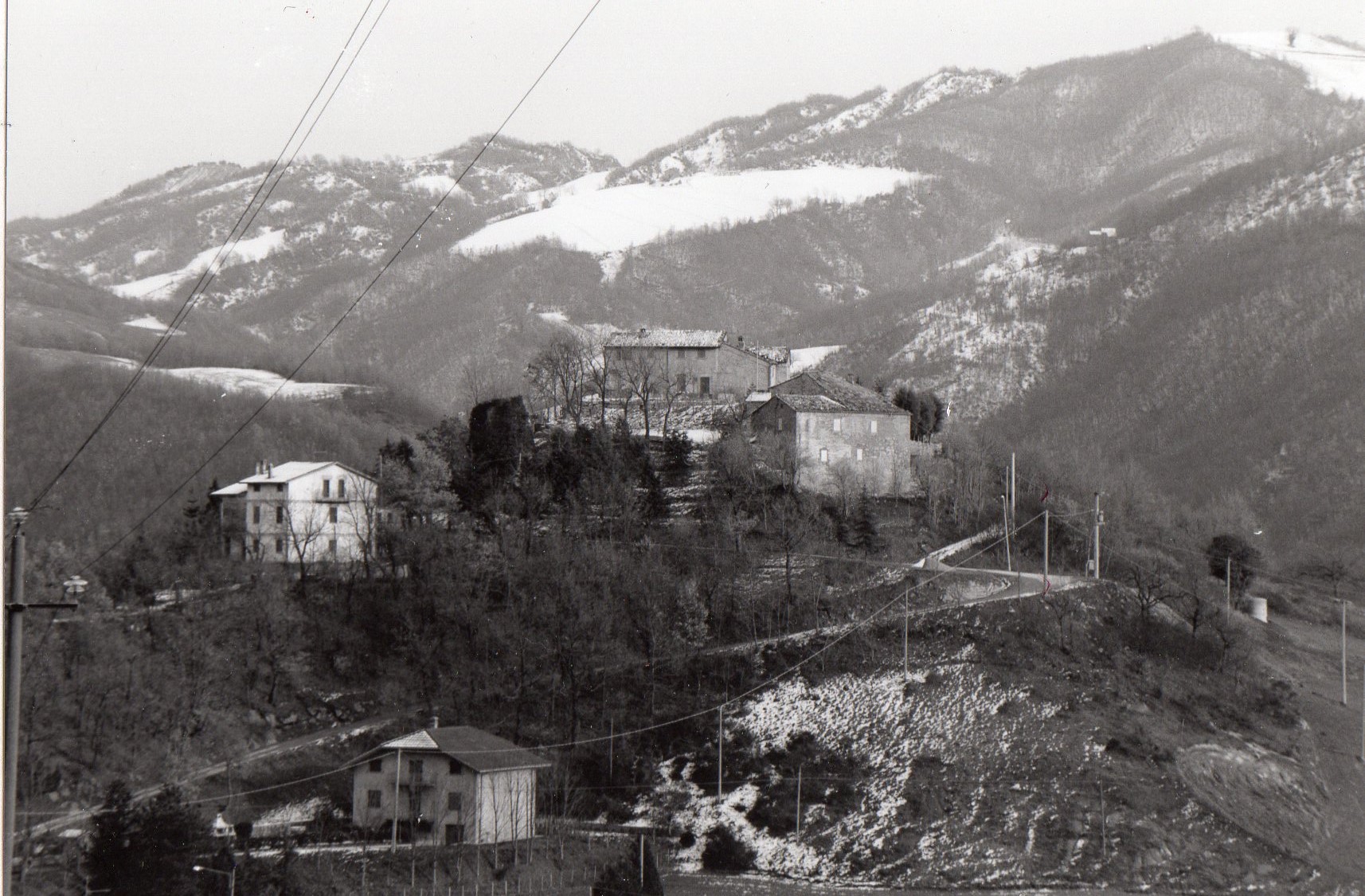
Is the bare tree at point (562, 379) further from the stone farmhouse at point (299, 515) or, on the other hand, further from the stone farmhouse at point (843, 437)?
the stone farmhouse at point (299, 515)

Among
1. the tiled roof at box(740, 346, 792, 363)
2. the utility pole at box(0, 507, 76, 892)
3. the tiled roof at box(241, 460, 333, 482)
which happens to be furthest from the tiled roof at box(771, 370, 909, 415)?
the utility pole at box(0, 507, 76, 892)

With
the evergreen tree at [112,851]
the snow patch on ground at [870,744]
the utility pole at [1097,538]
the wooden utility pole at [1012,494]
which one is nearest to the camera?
the evergreen tree at [112,851]

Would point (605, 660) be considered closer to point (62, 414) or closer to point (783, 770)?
point (783, 770)

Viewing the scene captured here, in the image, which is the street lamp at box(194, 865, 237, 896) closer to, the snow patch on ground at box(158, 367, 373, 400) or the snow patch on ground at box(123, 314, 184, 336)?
the snow patch on ground at box(158, 367, 373, 400)

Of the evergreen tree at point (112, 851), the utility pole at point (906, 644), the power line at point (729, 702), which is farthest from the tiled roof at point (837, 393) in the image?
the evergreen tree at point (112, 851)

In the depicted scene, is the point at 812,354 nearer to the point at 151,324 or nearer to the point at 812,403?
the point at 151,324

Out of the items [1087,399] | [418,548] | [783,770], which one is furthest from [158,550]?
[1087,399]
